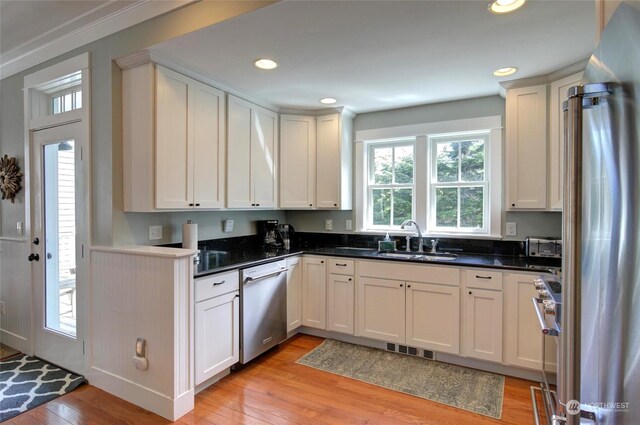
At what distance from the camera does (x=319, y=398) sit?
2332 millimetres

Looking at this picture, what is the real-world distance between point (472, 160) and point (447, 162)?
24 cm

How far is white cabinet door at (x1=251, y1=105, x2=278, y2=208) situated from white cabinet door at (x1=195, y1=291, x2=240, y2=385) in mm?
1125

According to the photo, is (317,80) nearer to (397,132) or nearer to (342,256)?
(397,132)

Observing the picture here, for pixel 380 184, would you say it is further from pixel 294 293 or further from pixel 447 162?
pixel 294 293

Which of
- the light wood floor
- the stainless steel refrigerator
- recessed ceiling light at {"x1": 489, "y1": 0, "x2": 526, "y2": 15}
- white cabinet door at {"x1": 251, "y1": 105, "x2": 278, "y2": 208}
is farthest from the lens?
white cabinet door at {"x1": 251, "y1": 105, "x2": 278, "y2": 208}

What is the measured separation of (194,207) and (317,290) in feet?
4.80

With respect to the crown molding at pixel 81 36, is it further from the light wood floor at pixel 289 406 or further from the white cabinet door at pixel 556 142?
the white cabinet door at pixel 556 142

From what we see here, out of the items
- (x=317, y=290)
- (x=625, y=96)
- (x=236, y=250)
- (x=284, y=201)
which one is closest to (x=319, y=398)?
(x=317, y=290)

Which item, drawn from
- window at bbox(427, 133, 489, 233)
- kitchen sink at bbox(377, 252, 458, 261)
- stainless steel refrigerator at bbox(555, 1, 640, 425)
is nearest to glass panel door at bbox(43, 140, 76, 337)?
kitchen sink at bbox(377, 252, 458, 261)

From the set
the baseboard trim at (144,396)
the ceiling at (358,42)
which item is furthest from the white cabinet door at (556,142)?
the baseboard trim at (144,396)

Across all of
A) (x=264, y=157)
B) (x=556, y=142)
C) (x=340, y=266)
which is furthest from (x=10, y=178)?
→ (x=556, y=142)

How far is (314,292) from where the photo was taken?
3373 mm

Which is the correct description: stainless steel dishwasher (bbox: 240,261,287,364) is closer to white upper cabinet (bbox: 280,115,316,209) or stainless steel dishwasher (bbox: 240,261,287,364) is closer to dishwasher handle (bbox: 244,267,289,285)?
dishwasher handle (bbox: 244,267,289,285)

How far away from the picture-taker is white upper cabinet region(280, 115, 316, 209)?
3678 mm
